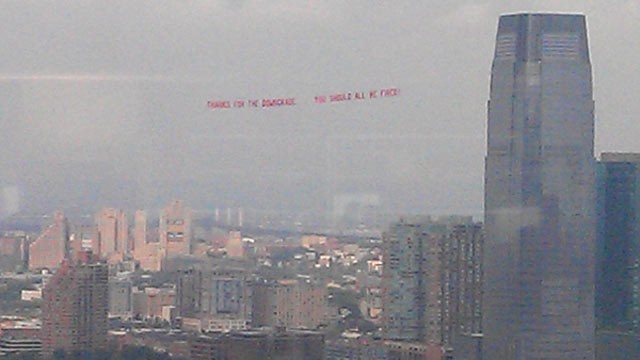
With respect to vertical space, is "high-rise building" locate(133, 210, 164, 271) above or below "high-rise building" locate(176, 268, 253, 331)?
above

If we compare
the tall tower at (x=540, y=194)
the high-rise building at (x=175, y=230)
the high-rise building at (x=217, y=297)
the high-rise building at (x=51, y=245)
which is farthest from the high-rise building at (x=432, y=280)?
the high-rise building at (x=51, y=245)

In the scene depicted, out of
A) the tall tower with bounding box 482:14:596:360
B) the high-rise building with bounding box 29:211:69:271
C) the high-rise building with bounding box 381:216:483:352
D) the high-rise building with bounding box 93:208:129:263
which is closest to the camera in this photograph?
the high-rise building with bounding box 29:211:69:271

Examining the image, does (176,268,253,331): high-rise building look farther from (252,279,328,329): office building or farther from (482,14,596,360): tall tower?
(482,14,596,360): tall tower

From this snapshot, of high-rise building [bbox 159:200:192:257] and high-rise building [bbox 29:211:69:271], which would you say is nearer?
high-rise building [bbox 29:211:69:271]

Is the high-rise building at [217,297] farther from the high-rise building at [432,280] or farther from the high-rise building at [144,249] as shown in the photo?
the high-rise building at [432,280]

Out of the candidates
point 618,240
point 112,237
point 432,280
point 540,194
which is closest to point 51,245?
point 112,237

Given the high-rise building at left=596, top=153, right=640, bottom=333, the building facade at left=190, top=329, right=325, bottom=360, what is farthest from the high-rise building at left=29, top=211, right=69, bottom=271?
the high-rise building at left=596, top=153, right=640, bottom=333

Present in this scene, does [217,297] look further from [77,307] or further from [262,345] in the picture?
[77,307]
